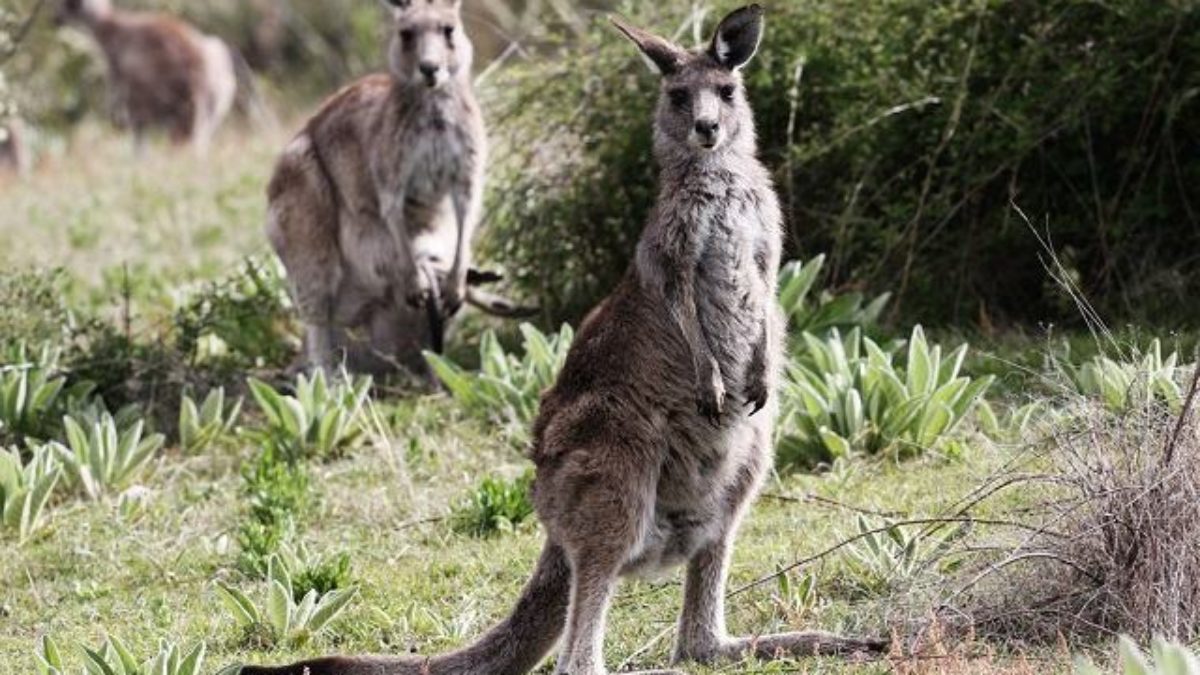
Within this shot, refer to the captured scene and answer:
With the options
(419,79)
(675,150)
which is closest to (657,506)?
(675,150)

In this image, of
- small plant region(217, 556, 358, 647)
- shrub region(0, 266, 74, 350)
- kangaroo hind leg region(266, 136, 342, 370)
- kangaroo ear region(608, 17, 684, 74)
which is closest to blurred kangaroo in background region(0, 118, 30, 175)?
shrub region(0, 266, 74, 350)

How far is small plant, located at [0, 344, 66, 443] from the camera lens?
26.2ft

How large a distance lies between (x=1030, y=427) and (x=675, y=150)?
1.82 m

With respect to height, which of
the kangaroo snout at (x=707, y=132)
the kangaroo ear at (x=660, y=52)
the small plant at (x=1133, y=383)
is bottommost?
the small plant at (x=1133, y=383)

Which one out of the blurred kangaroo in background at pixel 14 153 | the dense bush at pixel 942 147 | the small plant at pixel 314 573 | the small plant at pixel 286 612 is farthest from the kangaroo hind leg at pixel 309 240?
the blurred kangaroo in background at pixel 14 153

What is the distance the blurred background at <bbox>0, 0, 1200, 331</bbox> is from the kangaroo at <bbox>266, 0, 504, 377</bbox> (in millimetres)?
374

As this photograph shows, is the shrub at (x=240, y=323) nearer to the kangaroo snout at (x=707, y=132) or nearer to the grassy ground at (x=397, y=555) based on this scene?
the grassy ground at (x=397, y=555)

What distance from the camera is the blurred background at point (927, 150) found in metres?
8.20

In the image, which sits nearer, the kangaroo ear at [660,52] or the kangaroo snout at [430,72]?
the kangaroo ear at [660,52]

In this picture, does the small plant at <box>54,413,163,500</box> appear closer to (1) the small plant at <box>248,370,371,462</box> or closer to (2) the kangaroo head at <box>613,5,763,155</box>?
(1) the small plant at <box>248,370,371,462</box>

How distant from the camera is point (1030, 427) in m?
6.82

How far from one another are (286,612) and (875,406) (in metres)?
2.21

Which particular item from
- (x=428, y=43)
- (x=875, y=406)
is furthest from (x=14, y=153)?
(x=875, y=406)

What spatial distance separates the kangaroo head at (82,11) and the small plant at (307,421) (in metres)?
9.99
